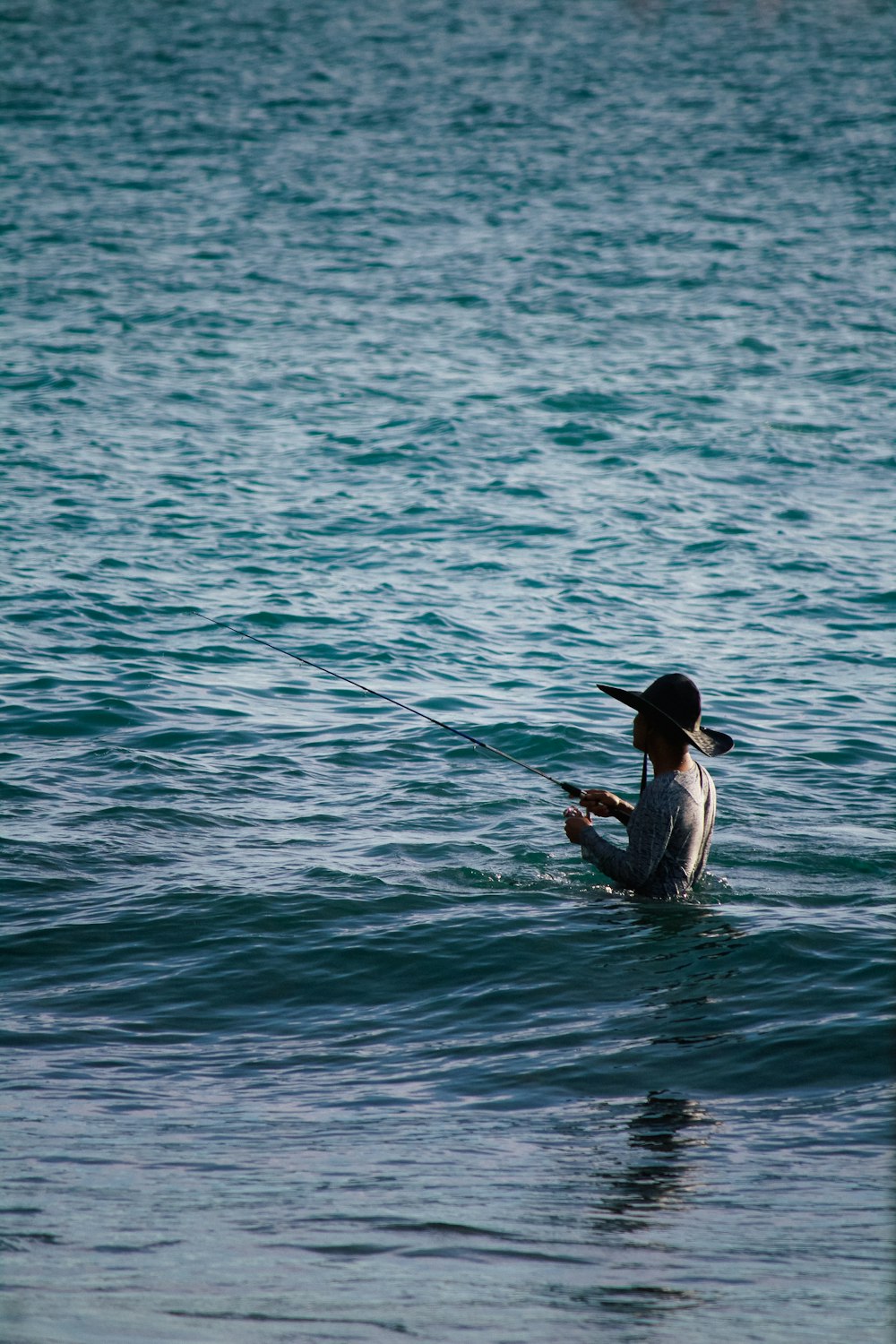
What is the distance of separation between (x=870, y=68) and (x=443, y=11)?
15.4 meters

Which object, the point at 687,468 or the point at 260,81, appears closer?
the point at 687,468

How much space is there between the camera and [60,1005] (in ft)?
23.6

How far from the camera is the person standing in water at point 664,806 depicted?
7.54 m

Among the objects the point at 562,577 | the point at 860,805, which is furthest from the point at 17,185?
the point at 860,805

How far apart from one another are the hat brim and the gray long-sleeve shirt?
0.47 feet

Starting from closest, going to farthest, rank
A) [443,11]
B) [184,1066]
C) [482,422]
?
[184,1066], [482,422], [443,11]

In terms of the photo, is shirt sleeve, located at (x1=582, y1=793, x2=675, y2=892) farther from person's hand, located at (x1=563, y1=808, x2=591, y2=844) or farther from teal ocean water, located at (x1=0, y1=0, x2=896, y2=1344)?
teal ocean water, located at (x1=0, y1=0, x2=896, y2=1344)

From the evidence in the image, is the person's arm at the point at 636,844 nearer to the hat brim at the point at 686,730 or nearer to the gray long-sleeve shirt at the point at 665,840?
the gray long-sleeve shirt at the point at 665,840

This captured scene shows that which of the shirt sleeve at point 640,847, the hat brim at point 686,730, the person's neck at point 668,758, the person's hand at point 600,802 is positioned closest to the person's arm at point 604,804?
the person's hand at point 600,802

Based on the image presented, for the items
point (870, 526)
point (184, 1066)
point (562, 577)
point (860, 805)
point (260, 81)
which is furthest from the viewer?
point (260, 81)

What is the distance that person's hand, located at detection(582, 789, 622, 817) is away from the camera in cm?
796

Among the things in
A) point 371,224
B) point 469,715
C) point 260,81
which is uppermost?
point 260,81

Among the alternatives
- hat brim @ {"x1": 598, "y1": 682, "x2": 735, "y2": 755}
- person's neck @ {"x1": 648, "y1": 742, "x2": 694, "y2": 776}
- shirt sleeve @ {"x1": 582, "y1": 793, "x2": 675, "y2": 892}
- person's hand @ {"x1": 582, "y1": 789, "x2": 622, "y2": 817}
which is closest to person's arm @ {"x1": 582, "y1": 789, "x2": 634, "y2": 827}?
person's hand @ {"x1": 582, "y1": 789, "x2": 622, "y2": 817}

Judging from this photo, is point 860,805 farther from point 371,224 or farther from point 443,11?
point 443,11
